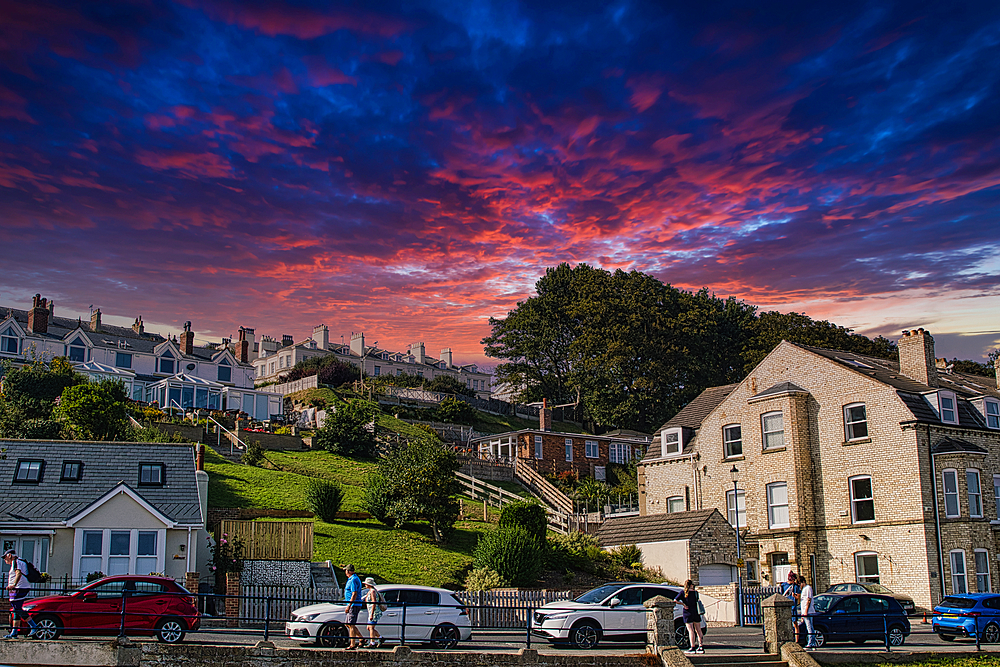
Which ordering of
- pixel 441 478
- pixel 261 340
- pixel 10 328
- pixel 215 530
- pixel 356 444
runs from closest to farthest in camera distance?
pixel 215 530 → pixel 441 478 → pixel 356 444 → pixel 10 328 → pixel 261 340

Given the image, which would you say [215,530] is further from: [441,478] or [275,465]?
[275,465]

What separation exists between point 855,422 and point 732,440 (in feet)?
20.4

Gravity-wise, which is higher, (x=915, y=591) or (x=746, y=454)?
(x=746, y=454)

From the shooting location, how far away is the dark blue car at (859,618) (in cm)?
2366

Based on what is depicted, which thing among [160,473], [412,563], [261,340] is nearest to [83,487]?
[160,473]

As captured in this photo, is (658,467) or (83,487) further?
(658,467)

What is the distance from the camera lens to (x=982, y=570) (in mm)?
33969

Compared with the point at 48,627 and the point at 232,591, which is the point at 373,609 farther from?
the point at 232,591

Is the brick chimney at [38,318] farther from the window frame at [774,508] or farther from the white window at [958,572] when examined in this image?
the white window at [958,572]

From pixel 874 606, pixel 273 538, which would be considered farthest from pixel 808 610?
pixel 273 538

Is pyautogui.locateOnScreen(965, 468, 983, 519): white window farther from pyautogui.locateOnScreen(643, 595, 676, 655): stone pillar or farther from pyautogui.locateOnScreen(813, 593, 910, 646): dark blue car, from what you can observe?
pyautogui.locateOnScreen(643, 595, 676, 655): stone pillar

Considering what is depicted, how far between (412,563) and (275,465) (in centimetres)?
1681

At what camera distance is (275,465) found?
154 ft

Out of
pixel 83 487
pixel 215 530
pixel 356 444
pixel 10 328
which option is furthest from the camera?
pixel 10 328
